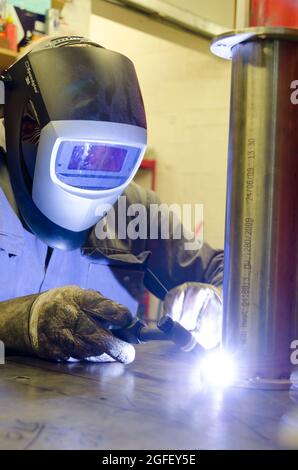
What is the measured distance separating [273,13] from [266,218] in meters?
0.30

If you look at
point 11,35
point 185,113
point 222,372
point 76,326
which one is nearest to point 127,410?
point 222,372

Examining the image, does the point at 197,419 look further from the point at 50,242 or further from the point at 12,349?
the point at 50,242

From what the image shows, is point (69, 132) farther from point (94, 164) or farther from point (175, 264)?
point (175, 264)

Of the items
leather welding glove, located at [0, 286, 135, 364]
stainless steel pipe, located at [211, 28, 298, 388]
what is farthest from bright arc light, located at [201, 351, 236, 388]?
leather welding glove, located at [0, 286, 135, 364]

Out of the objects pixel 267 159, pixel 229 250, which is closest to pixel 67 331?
pixel 229 250

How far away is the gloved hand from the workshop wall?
6.39ft

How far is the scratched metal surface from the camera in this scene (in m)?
0.71

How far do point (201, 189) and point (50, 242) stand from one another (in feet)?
7.06

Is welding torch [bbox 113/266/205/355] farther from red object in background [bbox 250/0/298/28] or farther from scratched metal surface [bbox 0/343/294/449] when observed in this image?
red object in background [bbox 250/0/298/28]

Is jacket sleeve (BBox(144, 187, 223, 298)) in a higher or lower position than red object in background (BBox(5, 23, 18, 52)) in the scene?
lower

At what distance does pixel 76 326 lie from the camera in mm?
1158

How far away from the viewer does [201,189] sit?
356cm

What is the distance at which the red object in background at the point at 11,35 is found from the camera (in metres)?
2.30

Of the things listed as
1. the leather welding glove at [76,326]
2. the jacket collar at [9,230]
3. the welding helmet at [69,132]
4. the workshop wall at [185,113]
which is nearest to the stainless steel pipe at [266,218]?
the leather welding glove at [76,326]
